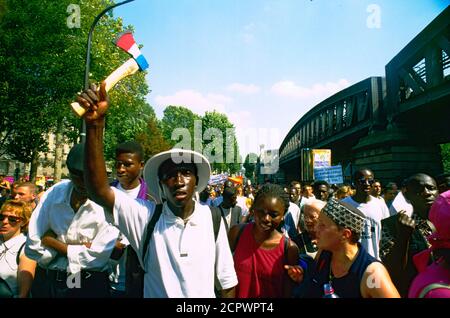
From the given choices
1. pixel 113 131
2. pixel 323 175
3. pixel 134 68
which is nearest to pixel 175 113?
pixel 113 131

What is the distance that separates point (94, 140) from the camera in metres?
1.64

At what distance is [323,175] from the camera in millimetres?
13188

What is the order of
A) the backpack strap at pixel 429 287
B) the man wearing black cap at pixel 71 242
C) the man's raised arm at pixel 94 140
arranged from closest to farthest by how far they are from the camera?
the backpack strap at pixel 429 287 → the man's raised arm at pixel 94 140 → the man wearing black cap at pixel 71 242

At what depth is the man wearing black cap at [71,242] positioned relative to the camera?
7.42 feet

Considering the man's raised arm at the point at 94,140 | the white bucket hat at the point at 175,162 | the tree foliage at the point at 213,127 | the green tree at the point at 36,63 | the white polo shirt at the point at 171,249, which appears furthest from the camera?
the tree foliage at the point at 213,127

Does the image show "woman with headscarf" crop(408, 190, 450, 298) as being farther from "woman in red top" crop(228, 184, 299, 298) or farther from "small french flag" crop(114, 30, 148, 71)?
"small french flag" crop(114, 30, 148, 71)

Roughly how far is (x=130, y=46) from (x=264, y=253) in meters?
1.76

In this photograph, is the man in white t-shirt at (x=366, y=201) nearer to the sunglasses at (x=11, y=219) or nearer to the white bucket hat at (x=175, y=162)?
the white bucket hat at (x=175, y=162)

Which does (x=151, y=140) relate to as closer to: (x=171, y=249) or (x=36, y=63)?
(x=36, y=63)

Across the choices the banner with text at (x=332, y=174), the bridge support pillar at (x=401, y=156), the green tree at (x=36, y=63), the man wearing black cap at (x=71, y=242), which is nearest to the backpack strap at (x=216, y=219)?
the man wearing black cap at (x=71, y=242)

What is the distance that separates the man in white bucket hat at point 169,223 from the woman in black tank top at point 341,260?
574 millimetres

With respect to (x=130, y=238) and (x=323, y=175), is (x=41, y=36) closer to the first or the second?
(x=323, y=175)
